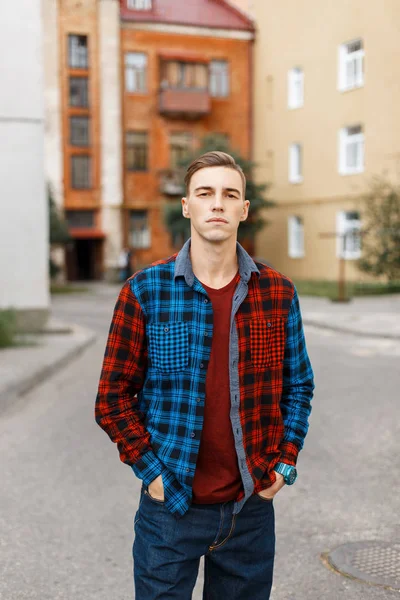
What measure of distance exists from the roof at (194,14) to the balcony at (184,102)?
344 centimetres

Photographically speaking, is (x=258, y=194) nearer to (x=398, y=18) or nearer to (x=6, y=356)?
(x=398, y=18)

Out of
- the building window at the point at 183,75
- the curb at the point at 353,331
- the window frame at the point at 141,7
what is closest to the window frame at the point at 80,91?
the building window at the point at 183,75

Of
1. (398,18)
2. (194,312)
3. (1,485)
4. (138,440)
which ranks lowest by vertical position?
(1,485)

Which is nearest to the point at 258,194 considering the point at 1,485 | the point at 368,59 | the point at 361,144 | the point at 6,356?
the point at 361,144

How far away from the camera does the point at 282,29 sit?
3762 centimetres

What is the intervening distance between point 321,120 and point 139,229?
1097 cm

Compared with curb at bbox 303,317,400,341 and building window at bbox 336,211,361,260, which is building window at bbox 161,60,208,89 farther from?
curb at bbox 303,317,400,341

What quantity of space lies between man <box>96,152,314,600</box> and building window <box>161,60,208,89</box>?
3826 centimetres

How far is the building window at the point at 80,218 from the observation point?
3959 centimetres

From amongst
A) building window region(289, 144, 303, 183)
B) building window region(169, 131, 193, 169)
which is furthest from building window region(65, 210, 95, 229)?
building window region(289, 144, 303, 183)

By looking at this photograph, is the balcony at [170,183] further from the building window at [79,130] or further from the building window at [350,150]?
the building window at [350,150]

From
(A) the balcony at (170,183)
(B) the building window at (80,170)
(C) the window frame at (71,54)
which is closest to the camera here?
(C) the window frame at (71,54)

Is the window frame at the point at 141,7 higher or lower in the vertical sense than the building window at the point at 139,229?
higher

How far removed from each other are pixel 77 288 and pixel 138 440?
3279cm
